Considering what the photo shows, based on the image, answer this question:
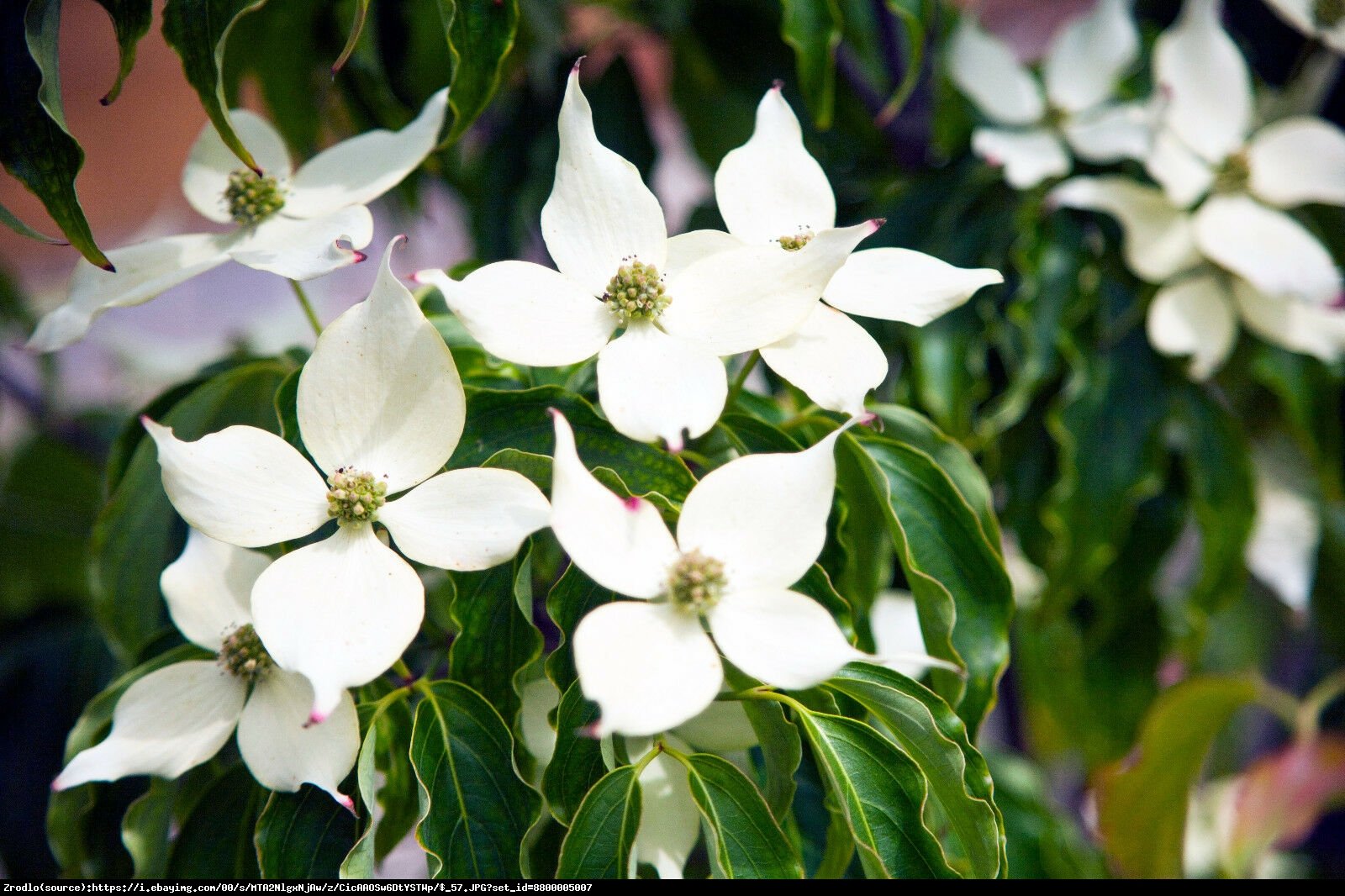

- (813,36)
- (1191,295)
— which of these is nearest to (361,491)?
(813,36)

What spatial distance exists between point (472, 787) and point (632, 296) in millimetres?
212

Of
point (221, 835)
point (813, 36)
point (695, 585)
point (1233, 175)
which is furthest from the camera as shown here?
point (1233, 175)

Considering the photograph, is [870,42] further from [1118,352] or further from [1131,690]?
[1131,690]

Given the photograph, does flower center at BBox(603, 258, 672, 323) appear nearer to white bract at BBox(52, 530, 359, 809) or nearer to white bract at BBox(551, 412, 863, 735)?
white bract at BBox(551, 412, 863, 735)

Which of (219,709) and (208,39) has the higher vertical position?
(208,39)

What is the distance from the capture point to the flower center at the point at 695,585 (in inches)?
13.8

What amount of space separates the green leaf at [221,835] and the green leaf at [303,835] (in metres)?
0.04

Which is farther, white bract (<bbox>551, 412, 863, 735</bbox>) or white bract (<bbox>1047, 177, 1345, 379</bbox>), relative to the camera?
white bract (<bbox>1047, 177, 1345, 379</bbox>)

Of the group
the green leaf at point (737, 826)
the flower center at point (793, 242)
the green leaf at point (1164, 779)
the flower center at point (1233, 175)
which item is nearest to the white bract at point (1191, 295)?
the flower center at point (1233, 175)

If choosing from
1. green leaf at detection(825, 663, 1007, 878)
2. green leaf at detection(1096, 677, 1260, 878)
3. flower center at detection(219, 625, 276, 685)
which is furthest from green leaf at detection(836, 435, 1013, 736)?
green leaf at detection(1096, 677, 1260, 878)

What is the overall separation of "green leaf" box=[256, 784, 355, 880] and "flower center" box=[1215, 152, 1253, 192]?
0.70 meters

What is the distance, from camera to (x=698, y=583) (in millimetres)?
350

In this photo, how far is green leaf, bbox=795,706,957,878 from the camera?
39 centimetres

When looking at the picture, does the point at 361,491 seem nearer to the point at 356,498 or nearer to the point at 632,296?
the point at 356,498
